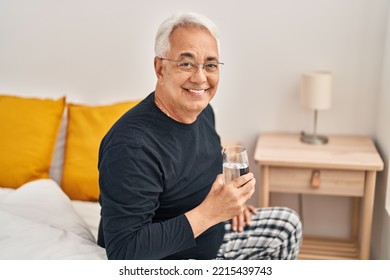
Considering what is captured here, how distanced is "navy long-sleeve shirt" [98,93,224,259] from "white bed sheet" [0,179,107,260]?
0.08 meters

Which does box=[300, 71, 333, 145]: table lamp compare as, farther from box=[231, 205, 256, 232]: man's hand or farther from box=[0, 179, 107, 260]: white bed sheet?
box=[0, 179, 107, 260]: white bed sheet

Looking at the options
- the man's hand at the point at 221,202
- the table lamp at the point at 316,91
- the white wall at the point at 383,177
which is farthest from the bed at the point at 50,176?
the white wall at the point at 383,177

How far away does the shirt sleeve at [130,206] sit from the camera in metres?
1.08

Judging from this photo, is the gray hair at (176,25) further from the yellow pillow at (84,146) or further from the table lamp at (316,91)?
the table lamp at (316,91)

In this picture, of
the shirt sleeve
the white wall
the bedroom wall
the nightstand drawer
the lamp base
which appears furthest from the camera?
the lamp base

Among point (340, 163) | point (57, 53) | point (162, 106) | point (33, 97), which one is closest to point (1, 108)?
point (33, 97)

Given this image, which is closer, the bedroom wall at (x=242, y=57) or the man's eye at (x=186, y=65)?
the man's eye at (x=186, y=65)

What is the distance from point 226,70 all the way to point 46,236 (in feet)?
2.74

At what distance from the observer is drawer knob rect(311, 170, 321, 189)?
167 cm

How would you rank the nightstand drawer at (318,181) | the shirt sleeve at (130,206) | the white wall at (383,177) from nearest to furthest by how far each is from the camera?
the shirt sleeve at (130,206)
the white wall at (383,177)
the nightstand drawer at (318,181)

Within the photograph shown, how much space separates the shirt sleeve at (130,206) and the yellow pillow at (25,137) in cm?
43

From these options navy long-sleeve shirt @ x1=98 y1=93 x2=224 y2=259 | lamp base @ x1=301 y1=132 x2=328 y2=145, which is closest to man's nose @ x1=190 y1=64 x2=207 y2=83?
navy long-sleeve shirt @ x1=98 y1=93 x2=224 y2=259

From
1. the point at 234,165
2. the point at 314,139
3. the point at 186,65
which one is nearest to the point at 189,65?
the point at 186,65
